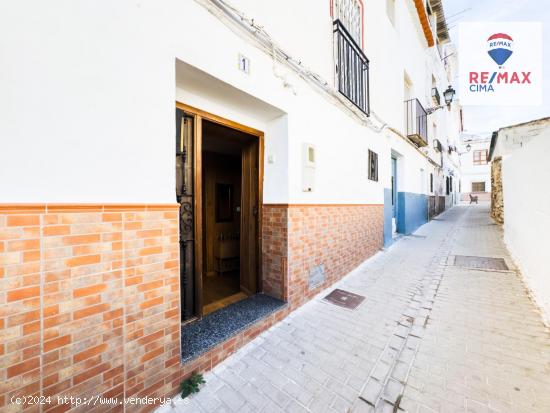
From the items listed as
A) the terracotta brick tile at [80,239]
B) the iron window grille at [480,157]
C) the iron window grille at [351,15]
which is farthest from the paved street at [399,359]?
the iron window grille at [480,157]

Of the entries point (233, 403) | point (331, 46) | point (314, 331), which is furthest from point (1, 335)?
point (331, 46)

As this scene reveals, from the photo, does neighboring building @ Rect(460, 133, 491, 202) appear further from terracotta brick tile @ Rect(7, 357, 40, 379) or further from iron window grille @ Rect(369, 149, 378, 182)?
terracotta brick tile @ Rect(7, 357, 40, 379)

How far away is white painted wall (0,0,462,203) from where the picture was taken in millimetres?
1153

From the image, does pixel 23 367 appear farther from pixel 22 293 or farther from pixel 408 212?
pixel 408 212

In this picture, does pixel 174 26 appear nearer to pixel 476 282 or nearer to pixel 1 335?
pixel 1 335

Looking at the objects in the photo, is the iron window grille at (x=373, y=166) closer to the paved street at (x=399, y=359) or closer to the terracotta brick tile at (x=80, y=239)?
the paved street at (x=399, y=359)

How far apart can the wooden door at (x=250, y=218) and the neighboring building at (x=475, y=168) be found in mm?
33729

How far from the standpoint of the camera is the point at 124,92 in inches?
57.6

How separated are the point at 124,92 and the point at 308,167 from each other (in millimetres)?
2193

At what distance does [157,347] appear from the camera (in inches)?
63.5

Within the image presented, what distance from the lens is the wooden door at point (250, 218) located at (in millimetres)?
3102

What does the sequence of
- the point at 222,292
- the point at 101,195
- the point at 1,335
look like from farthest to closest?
1. the point at 222,292
2. the point at 101,195
3. the point at 1,335

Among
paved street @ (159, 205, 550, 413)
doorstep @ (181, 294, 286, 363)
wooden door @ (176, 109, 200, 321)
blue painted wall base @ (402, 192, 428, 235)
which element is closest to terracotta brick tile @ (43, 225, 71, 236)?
wooden door @ (176, 109, 200, 321)

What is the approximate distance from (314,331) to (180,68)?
9.72ft
